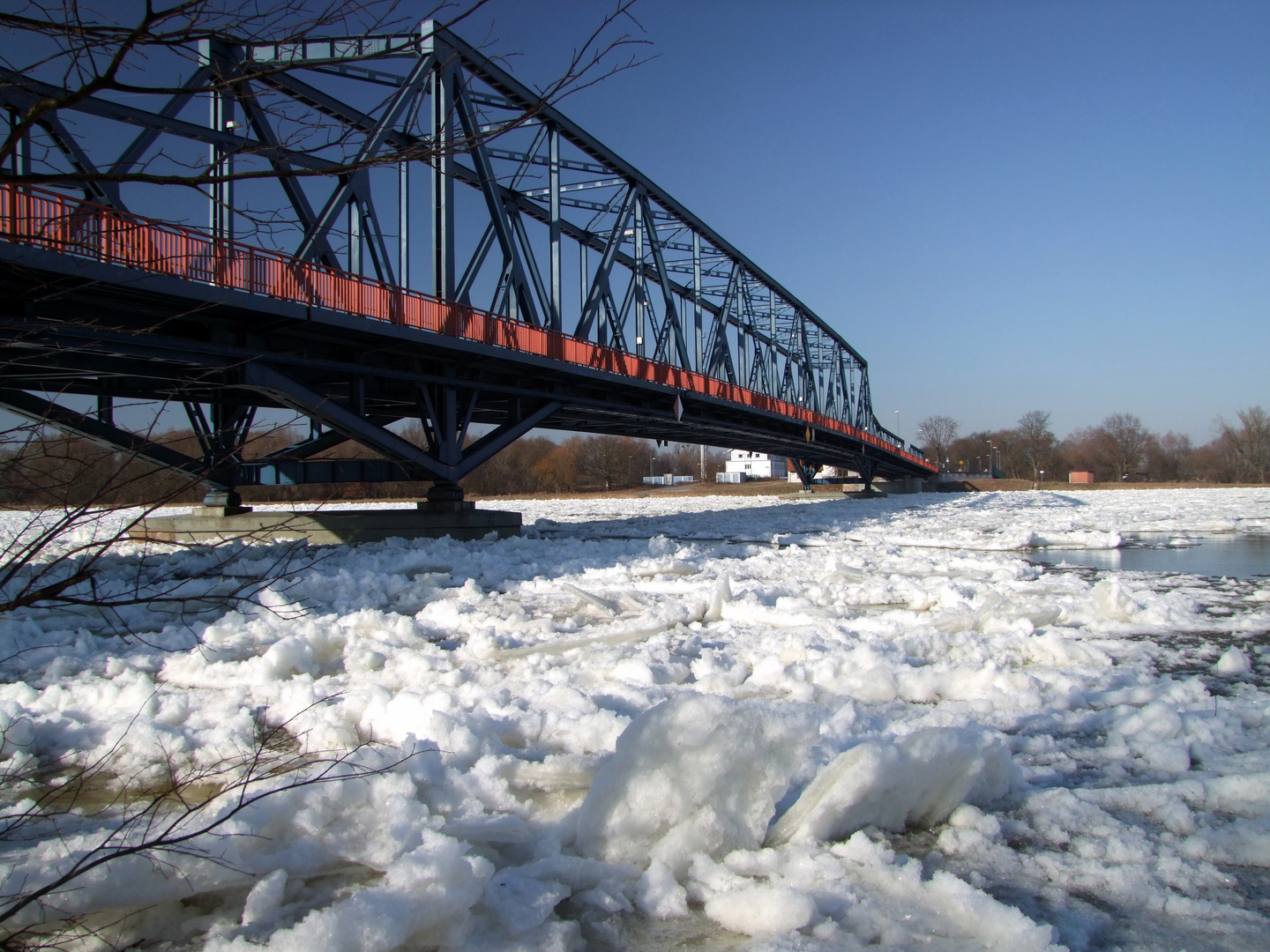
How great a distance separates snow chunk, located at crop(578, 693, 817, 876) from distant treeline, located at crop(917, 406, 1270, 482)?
11479 centimetres

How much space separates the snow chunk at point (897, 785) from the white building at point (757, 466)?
127222 mm

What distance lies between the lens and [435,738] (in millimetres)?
3951

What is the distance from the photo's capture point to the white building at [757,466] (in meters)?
132

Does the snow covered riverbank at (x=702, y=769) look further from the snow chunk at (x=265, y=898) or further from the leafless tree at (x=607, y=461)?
the leafless tree at (x=607, y=461)

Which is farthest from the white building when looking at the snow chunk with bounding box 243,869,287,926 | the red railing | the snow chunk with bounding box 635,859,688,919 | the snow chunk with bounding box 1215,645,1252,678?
the snow chunk with bounding box 243,869,287,926

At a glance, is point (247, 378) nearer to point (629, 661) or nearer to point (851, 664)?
point (629, 661)

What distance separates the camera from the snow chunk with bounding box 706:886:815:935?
2.56m

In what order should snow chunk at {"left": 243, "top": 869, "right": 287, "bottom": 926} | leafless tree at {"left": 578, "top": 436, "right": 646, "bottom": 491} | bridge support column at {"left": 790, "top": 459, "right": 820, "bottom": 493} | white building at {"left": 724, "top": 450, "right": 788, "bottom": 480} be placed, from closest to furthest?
snow chunk at {"left": 243, "top": 869, "right": 287, "bottom": 926}
bridge support column at {"left": 790, "top": 459, "right": 820, "bottom": 493}
leafless tree at {"left": 578, "top": 436, "right": 646, "bottom": 491}
white building at {"left": 724, "top": 450, "right": 788, "bottom": 480}

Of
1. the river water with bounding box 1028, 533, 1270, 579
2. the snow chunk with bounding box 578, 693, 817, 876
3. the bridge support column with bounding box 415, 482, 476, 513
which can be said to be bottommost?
the river water with bounding box 1028, 533, 1270, 579

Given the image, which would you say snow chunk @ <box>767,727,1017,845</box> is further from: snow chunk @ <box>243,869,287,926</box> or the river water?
the river water

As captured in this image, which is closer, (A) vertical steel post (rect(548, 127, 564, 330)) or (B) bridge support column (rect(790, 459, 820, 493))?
(A) vertical steel post (rect(548, 127, 564, 330))

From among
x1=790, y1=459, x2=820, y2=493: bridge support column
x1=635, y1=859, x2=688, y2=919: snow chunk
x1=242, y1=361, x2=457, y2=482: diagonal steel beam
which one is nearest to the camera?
x1=635, y1=859, x2=688, y2=919: snow chunk

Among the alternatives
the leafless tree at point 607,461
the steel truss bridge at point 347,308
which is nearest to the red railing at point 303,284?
the steel truss bridge at point 347,308

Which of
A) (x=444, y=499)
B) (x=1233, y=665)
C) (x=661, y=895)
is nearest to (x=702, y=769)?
(x=661, y=895)
